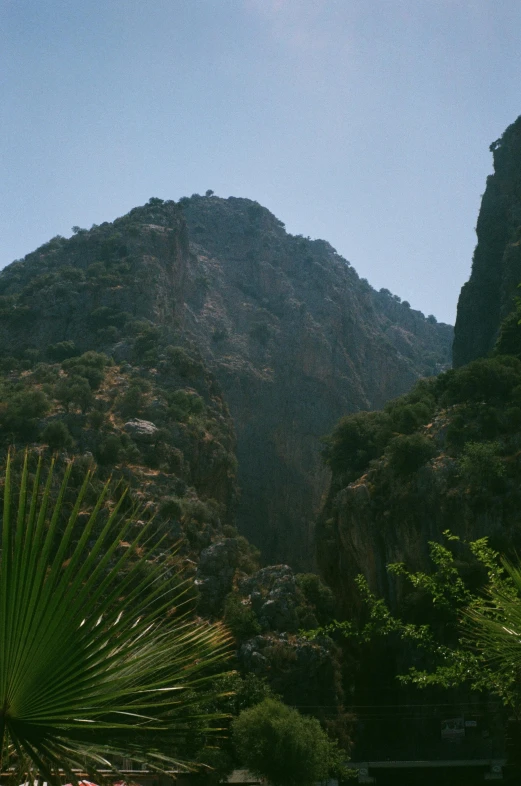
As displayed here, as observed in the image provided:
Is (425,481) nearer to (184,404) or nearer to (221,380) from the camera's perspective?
(184,404)

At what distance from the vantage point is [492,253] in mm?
71500

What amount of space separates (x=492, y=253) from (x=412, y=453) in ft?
106

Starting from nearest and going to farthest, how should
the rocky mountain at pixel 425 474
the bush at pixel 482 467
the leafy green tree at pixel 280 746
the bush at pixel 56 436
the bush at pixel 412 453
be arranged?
the leafy green tree at pixel 280 746, the bush at pixel 482 467, the rocky mountain at pixel 425 474, the bush at pixel 412 453, the bush at pixel 56 436

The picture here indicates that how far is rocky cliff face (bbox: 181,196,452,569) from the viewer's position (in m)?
73.5

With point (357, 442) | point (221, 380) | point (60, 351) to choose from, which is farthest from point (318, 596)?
point (221, 380)

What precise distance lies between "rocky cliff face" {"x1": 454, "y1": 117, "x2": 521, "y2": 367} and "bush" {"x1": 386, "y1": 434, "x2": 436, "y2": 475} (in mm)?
23598

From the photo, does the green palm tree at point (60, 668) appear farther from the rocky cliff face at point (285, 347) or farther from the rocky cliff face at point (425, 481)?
the rocky cliff face at point (285, 347)

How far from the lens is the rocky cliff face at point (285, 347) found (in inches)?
2894

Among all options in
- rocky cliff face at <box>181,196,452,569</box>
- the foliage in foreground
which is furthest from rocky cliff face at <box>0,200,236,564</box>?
the foliage in foreground

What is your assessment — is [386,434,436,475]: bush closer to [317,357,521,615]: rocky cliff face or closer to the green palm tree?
[317,357,521,615]: rocky cliff face

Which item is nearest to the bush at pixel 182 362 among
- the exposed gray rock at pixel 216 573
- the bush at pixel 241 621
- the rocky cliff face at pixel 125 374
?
the rocky cliff face at pixel 125 374

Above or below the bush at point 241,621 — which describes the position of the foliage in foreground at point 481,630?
below

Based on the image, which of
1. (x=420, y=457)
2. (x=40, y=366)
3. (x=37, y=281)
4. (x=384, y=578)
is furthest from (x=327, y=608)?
(x=37, y=281)

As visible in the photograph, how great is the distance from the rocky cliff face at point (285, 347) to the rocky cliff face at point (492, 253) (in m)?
16.3
